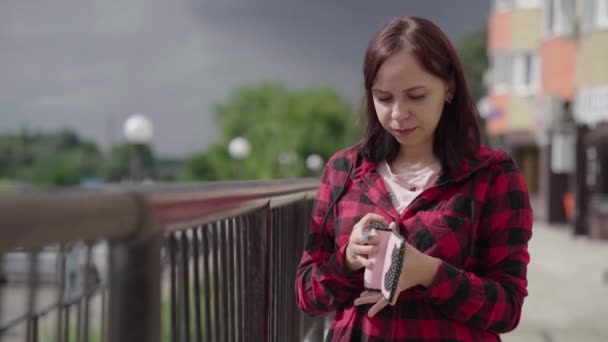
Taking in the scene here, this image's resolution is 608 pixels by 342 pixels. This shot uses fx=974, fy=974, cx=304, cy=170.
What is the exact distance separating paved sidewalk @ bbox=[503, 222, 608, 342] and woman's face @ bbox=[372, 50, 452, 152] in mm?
5611

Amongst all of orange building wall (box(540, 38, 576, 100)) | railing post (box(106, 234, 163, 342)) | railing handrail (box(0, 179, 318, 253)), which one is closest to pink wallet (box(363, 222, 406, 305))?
railing handrail (box(0, 179, 318, 253))

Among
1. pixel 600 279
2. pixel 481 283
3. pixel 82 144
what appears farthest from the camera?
pixel 82 144

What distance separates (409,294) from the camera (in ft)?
7.06

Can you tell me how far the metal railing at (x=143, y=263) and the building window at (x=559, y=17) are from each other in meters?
22.0

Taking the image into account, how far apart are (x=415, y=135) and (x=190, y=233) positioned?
621mm

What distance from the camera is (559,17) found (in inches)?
977

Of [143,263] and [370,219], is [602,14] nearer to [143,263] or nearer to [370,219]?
[370,219]

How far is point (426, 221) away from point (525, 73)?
31.2 m

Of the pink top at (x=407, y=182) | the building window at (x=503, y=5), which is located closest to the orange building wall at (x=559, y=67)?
the building window at (x=503, y=5)

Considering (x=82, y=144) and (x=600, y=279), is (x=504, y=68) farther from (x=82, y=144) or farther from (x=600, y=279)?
(x=82, y=144)

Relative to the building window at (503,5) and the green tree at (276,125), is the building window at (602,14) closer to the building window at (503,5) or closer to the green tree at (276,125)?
the building window at (503,5)

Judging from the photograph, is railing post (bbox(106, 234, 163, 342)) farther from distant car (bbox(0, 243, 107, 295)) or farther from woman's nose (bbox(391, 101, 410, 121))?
woman's nose (bbox(391, 101, 410, 121))

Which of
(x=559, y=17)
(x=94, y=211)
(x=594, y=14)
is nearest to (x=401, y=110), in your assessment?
(x=94, y=211)

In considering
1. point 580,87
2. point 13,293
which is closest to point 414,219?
point 13,293
